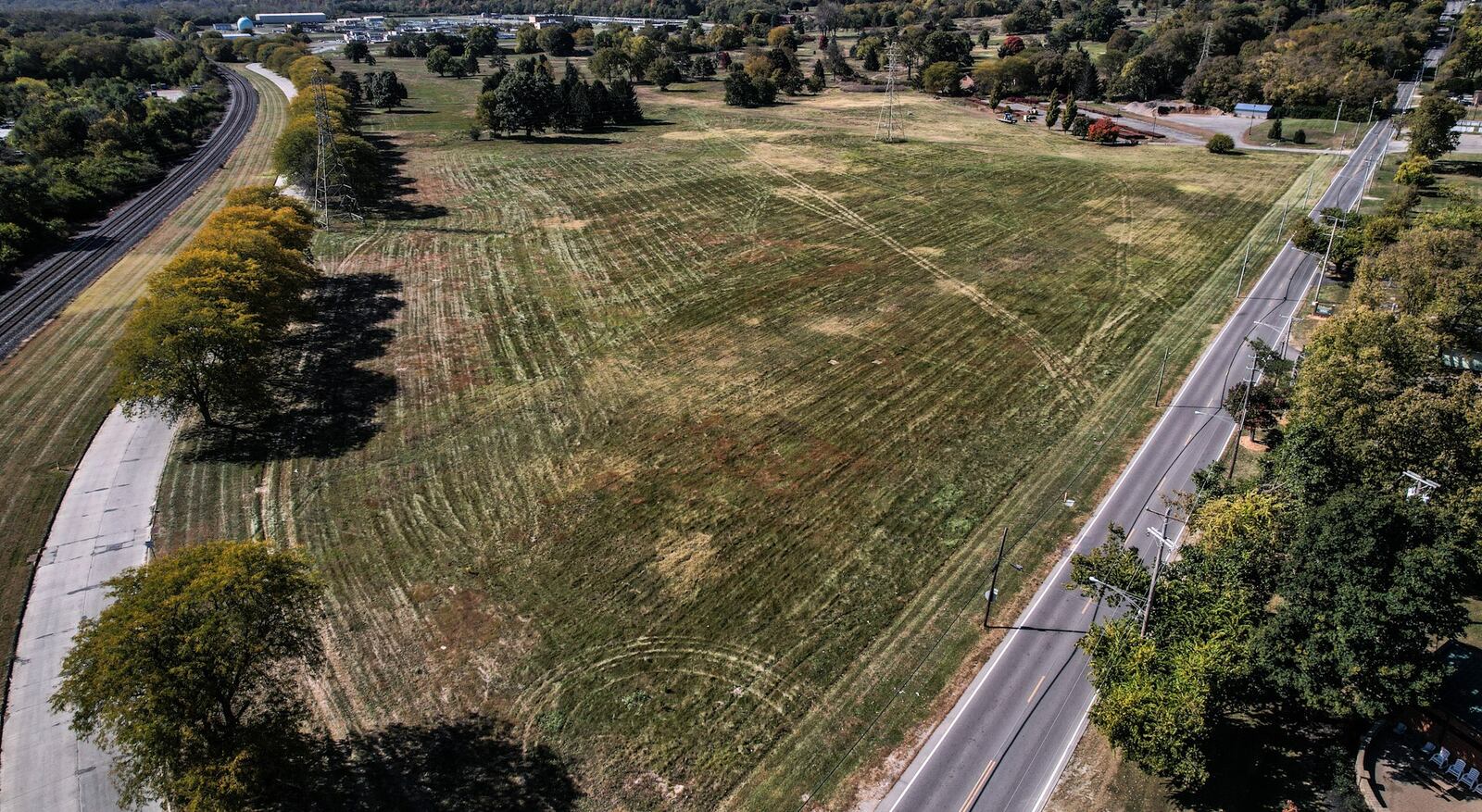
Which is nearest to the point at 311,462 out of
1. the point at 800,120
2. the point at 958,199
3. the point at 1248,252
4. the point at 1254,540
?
the point at 1254,540

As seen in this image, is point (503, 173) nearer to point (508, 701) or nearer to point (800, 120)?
point (800, 120)

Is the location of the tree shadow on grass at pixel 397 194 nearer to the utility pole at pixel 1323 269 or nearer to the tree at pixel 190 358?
the tree at pixel 190 358

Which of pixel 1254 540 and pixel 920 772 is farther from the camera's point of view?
pixel 1254 540

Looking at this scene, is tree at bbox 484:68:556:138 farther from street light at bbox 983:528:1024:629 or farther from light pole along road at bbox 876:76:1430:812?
street light at bbox 983:528:1024:629

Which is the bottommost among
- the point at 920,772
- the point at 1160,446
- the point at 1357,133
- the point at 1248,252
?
the point at 920,772

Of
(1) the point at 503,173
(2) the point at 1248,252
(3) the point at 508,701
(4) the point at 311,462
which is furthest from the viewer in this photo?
(1) the point at 503,173

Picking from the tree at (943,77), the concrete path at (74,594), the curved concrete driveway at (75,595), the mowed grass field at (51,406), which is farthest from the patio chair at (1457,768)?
the tree at (943,77)
